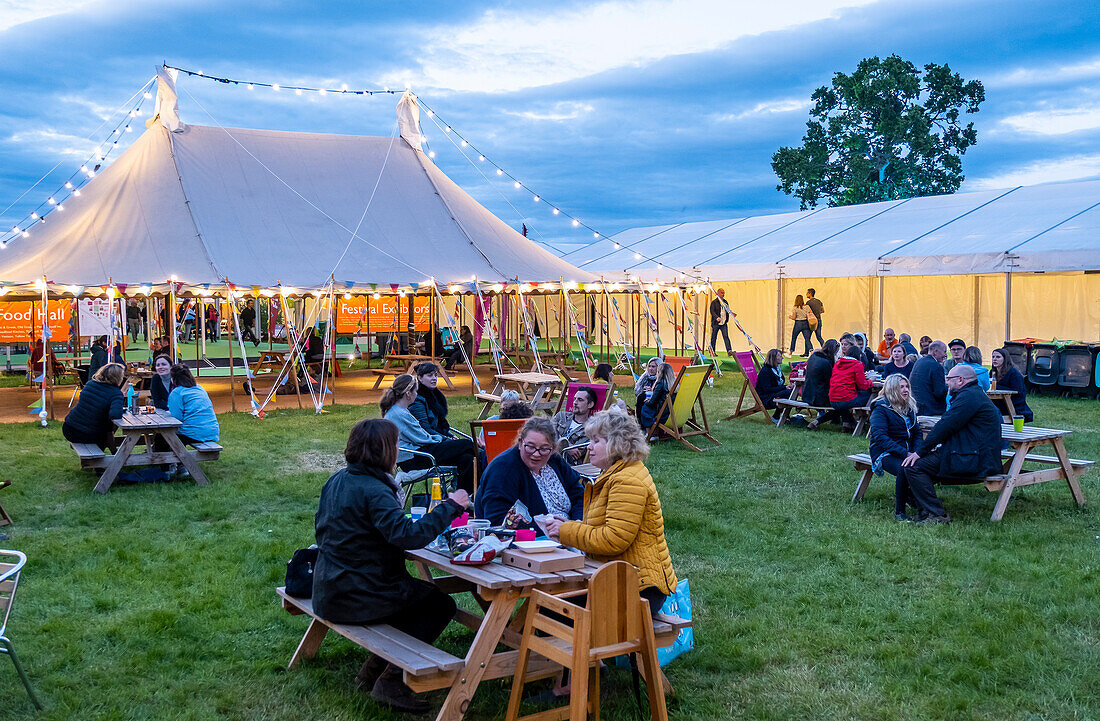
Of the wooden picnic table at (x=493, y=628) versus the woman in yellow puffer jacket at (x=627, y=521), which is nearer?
the wooden picnic table at (x=493, y=628)

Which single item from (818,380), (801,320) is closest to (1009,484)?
(818,380)

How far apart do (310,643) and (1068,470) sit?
18.4ft

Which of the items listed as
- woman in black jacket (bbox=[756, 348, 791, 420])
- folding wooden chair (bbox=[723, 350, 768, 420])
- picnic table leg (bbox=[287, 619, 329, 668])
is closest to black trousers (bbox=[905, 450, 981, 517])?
picnic table leg (bbox=[287, 619, 329, 668])

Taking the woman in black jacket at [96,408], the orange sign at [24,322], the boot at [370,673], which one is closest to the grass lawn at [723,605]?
the boot at [370,673]

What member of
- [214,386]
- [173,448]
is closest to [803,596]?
[173,448]

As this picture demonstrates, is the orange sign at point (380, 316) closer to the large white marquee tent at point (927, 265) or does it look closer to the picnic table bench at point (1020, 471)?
the large white marquee tent at point (927, 265)

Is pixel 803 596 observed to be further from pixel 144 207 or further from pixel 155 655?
pixel 144 207

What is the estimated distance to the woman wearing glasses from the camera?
4.33 m

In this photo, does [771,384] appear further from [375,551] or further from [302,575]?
[375,551]

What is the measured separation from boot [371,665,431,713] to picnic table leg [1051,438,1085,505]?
207 inches

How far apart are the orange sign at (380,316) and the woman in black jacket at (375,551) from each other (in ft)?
54.6

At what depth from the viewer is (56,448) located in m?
9.62

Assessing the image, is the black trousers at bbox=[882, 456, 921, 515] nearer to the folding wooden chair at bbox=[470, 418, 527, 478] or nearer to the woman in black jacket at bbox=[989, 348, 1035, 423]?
the folding wooden chair at bbox=[470, 418, 527, 478]

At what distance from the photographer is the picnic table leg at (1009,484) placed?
6371 mm
